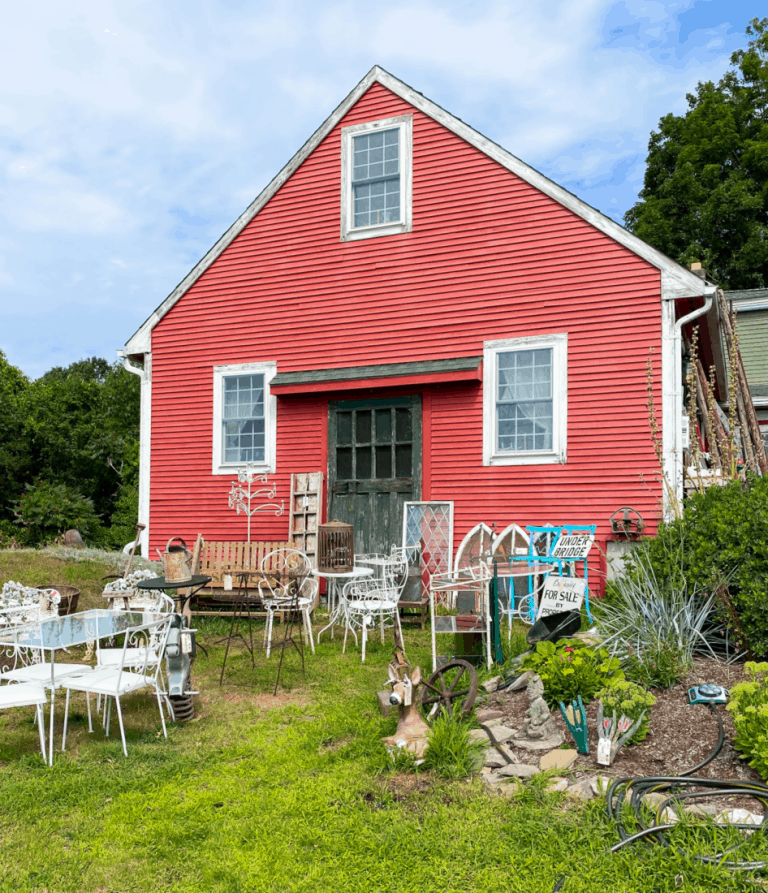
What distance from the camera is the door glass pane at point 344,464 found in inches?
407

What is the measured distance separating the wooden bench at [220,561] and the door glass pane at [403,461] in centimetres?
176

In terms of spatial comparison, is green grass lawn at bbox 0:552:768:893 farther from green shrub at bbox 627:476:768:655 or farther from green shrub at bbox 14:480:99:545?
green shrub at bbox 14:480:99:545

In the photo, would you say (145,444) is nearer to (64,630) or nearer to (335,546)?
(335,546)

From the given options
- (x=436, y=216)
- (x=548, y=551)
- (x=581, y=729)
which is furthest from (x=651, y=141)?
(x=581, y=729)

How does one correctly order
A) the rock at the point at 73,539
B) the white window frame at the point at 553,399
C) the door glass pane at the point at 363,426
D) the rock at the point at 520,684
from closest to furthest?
the rock at the point at 520,684
the white window frame at the point at 553,399
the door glass pane at the point at 363,426
the rock at the point at 73,539

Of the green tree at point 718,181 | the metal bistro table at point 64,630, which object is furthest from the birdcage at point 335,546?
the green tree at point 718,181

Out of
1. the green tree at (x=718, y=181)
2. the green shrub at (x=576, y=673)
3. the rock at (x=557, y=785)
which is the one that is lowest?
the rock at (x=557, y=785)

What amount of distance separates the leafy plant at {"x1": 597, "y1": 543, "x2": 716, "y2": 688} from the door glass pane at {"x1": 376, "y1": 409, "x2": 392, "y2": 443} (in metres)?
4.78

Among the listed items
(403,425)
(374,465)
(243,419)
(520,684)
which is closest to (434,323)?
(403,425)

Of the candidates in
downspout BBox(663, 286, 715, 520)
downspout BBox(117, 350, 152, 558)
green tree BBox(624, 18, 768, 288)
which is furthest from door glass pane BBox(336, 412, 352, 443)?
green tree BBox(624, 18, 768, 288)

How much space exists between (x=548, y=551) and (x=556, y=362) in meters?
2.34

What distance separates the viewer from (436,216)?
10023 mm

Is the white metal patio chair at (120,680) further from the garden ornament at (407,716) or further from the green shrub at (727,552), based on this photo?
the green shrub at (727,552)

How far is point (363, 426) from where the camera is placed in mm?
10297
